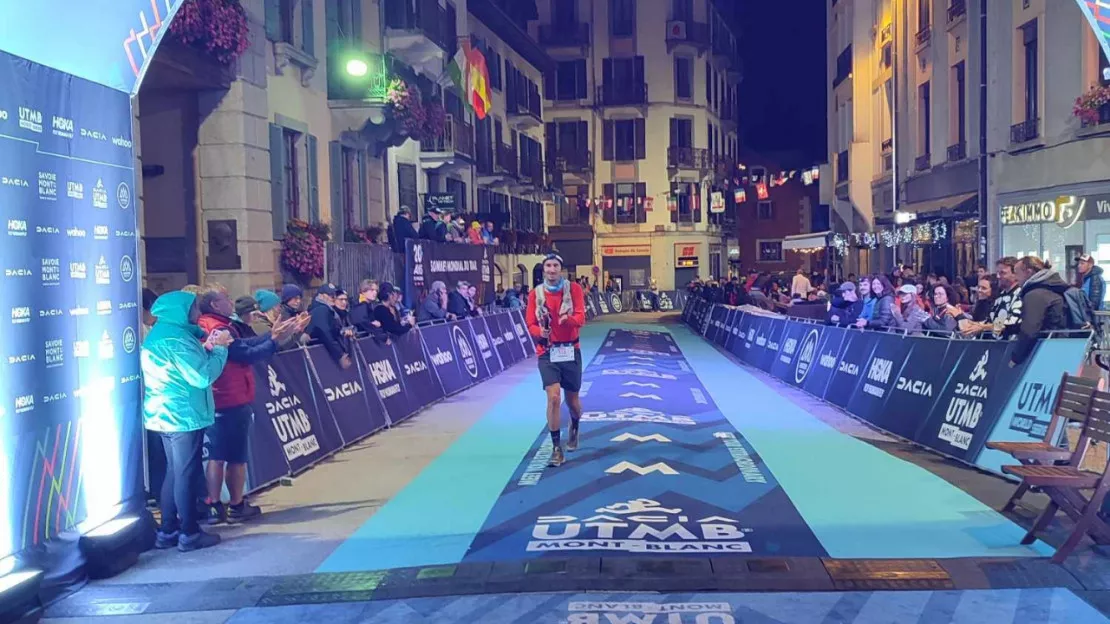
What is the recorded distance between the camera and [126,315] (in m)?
7.48

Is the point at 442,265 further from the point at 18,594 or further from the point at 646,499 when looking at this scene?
the point at 18,594

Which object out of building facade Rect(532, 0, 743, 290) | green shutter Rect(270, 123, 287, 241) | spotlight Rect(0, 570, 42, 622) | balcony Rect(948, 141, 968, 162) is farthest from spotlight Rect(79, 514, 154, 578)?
building facade Rect(532, 0, 743, 290)

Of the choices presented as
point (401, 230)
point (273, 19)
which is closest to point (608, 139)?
point (401, 230)

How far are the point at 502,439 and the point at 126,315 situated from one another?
5.54 m

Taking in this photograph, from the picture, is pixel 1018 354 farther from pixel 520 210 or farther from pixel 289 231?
pixel 520 210

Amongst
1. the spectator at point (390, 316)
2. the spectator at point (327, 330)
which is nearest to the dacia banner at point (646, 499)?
the spectator at point (327, 330)

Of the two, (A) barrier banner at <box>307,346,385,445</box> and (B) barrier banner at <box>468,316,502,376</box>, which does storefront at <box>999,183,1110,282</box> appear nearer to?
(B) barrier banner at <box>468,316,502,376</box>

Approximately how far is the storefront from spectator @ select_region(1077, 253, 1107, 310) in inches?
200

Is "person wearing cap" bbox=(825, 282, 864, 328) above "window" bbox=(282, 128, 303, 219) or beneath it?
beneath

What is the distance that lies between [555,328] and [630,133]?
168ft

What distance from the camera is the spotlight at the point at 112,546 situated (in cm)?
684

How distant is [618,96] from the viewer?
5984 centimetres

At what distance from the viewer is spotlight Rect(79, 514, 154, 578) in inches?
269

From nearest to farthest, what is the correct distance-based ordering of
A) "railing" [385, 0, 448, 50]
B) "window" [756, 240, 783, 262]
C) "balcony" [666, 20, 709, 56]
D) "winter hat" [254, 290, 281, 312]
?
"winter hat" [254, 290, 281, 312]
"railing" [385, 0, 448, 50]
"balcony" [666, 20, 709, 56]
"window" [756, 240, 783, 262]
